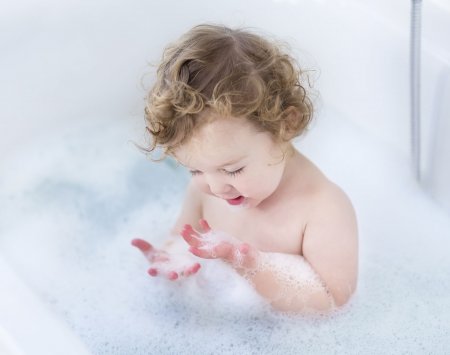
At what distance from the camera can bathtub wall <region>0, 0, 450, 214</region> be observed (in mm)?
1377

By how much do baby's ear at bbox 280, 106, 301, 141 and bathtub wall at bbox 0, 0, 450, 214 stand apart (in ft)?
1.11

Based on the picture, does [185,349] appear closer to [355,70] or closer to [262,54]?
[262,54]

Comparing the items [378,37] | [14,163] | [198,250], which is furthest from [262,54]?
[14,163]

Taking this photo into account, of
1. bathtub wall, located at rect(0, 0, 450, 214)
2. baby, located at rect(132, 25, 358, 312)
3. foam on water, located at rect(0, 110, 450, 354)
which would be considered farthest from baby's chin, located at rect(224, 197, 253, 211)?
bathtub wall, located at rect(0, 0, 450, 214)

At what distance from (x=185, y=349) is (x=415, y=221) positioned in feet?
1.62

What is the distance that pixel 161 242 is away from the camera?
1446mm

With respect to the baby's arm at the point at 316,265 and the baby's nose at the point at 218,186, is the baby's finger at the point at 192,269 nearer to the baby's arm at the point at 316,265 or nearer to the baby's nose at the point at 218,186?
the baby's arm at the point at 316,265

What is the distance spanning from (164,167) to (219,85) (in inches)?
25.3

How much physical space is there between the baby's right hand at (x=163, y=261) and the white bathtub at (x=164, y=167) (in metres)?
0.07

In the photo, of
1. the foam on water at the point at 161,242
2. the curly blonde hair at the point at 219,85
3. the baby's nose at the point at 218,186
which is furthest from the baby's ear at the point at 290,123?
the foam on water at the point at 161,242

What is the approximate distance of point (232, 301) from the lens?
1271 mm

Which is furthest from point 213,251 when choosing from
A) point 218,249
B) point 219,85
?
point 219,85

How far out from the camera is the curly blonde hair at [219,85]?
0.99m

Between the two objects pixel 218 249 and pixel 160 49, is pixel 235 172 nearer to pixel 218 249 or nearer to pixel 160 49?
pixel 218 249
